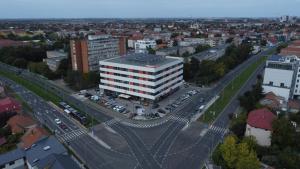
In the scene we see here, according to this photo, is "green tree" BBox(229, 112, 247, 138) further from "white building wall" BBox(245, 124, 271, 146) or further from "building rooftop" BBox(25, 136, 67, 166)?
"building rooftop" BBox(25, 136, 67, 166)

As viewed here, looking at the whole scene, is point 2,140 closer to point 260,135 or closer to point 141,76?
point 141,76

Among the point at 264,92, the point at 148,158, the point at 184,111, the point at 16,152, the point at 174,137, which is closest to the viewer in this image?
the point at 16,152

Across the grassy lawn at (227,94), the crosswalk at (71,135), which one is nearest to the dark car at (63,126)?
the crosswalk at (71,135)

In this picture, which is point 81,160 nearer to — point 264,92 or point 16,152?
point 16,152

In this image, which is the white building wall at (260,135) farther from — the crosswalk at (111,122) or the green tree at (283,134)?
the crosswalk at (111,122)

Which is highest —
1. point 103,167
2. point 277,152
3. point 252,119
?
point 252,119

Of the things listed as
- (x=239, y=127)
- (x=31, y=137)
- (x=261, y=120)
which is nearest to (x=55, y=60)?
(x=31, y=137)

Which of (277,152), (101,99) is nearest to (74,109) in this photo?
(101,99)
